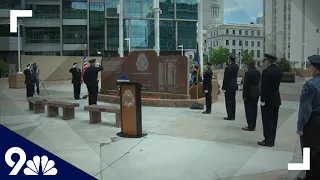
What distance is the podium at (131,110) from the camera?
6.78 meters

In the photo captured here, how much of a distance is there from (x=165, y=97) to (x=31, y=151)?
7494 mm

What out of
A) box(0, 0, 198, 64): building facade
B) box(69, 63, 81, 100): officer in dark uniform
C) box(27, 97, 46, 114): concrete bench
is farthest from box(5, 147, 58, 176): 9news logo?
box(69, 63, 81, 100): officer in dark uniform

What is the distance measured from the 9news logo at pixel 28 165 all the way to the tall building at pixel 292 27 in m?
5.34

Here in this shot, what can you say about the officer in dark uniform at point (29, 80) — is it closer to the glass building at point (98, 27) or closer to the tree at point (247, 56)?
the glass building at point (98, 27)

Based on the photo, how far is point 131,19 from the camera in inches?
823

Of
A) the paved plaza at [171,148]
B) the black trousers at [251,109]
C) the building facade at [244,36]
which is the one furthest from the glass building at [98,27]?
the black trousers at [251,109]

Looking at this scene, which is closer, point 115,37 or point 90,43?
point 115,37

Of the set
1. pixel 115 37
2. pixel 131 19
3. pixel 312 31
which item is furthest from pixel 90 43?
pixel 312 31

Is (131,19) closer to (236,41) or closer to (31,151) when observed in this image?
(236,41)

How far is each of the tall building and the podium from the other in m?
3.36

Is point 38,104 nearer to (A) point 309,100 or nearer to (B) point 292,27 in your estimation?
(B) point 292,27

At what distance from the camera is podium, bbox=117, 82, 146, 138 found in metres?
6.78

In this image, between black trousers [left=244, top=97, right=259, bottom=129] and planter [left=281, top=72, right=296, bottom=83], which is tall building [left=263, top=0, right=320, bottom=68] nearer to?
black trousers [left=244, top=97, right=259, bottom=129]

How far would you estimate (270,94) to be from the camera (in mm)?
5938
